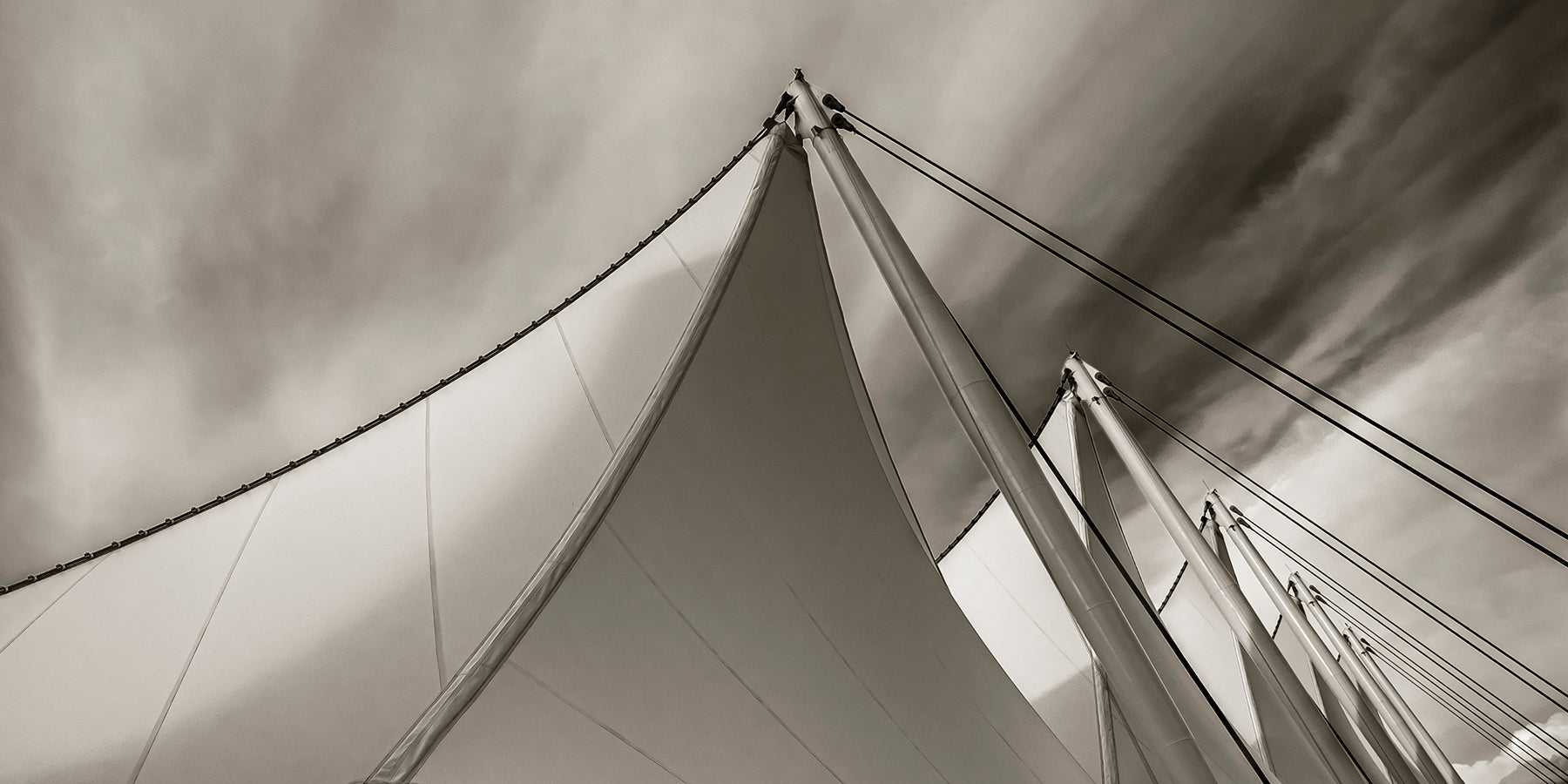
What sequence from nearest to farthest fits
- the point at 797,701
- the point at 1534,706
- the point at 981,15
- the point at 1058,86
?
the point at 797,701 → the point at 981,15 → the point at 1058,86 → the point at 1534,706

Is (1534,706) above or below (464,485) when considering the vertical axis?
below

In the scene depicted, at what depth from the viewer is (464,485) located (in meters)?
6.61

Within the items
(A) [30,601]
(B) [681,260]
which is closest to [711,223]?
(B) [681,260]

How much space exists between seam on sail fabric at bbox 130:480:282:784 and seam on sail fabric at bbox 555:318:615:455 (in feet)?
10.2

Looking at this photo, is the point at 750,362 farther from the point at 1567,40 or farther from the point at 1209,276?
the point at 1209,276

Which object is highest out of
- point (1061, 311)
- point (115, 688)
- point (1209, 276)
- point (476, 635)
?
point (1061, 311)

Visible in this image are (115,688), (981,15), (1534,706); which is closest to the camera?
(115,688)

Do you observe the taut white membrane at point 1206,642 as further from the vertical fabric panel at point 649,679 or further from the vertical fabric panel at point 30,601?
the vertical fabric panel at point 30,601

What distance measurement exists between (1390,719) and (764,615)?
11.1m

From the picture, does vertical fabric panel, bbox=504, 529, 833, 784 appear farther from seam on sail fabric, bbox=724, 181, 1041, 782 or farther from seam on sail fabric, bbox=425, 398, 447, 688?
seam on sail fabric, bbox=425, 398, 447, 688

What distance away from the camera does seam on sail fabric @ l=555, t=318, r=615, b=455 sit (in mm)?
6662

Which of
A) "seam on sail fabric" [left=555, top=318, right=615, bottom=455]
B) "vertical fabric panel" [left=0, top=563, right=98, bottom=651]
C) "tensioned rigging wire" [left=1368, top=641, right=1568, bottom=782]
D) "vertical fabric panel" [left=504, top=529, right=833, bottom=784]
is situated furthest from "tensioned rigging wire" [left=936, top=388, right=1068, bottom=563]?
"vertical fabric panel" [left=0, top=563, right=98, bottom=651]

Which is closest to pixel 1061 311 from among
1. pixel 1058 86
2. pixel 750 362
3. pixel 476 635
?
pixel 1058 86

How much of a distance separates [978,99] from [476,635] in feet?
33.2
